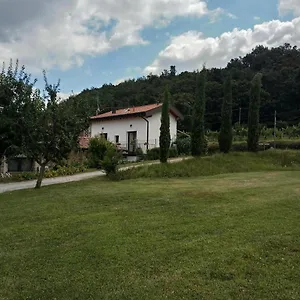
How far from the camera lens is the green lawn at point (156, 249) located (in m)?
4.01

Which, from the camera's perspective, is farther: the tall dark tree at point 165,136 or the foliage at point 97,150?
the foliage at point 97,150

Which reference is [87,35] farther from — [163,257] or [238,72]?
[238,72]

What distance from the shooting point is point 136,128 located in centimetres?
3023

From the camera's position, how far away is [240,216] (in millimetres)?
6691

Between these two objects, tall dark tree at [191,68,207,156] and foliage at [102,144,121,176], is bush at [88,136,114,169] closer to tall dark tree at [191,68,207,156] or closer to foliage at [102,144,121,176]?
foliage at [102,144,121,176]

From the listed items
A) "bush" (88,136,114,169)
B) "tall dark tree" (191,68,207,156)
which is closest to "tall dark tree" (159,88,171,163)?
"tall dark tree" (191,68,207,156)

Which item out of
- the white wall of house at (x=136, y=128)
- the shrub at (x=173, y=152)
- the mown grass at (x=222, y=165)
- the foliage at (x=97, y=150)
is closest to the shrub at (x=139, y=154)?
the white wall of house at (x=136, y=128)

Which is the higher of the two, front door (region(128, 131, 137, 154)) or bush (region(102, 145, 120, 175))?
front door (region(128, 131, 137, 154))

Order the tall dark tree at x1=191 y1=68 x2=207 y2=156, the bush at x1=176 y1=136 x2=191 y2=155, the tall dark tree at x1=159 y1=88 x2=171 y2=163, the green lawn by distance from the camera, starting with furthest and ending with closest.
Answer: the bush at x1=176 y1=136 x2=191 y2=155 → the tall dark tree at x1=191 y1=68 x2=207 y2=156 → the tall dark tree at x1=159 y1=88 x2=171 y2=163 → the green lawn

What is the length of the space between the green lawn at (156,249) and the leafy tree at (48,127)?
477 cm

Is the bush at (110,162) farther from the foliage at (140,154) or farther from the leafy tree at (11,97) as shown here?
the foliage at (140,154)

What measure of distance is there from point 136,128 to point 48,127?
17.4 m

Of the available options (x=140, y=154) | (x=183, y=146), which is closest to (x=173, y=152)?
(x=183, y=146)

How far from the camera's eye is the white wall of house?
2967 cm
